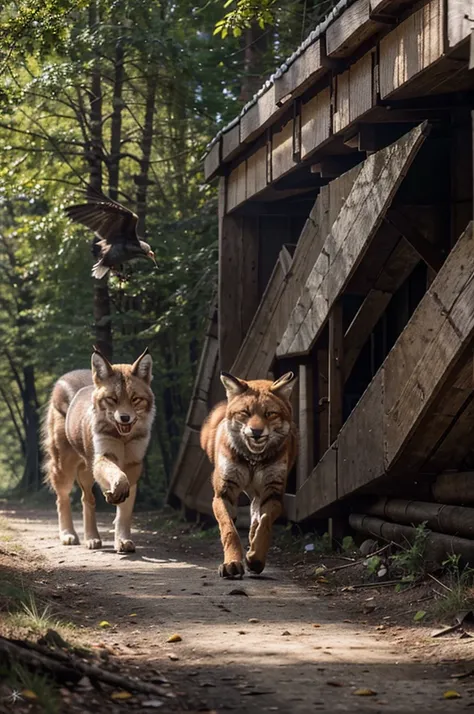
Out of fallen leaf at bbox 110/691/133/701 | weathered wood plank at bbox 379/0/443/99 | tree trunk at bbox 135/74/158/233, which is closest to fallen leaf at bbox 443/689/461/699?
fallen leaf at bbox 110/691/133/701

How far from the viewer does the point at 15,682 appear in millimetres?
4738

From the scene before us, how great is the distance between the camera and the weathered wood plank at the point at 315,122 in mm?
10000

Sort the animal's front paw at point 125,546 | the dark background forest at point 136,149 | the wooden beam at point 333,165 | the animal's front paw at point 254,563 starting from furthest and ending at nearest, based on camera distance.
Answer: the dark background forest at point 136,149
the animal's front paw at point 125,546
the wooden beam at point 333,165
the animal's front paw at point 254,563

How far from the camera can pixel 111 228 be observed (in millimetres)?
12539

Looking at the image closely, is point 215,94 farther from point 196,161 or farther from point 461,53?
point 461,53

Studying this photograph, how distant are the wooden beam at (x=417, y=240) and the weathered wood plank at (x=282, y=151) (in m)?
1.90

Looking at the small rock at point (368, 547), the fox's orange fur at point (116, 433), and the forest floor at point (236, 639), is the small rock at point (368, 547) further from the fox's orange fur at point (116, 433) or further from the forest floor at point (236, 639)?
the fox's orange fur at point (116, 433)

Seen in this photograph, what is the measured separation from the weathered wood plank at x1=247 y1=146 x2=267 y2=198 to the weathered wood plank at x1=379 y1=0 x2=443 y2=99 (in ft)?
12.1

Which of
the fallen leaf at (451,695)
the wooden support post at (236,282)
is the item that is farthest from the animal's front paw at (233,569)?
the wooden support post at (236,282)

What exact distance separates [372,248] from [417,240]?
92cm

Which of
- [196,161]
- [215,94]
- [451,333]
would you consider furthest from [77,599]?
[196,161]

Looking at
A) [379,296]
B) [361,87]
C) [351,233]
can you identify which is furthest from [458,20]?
[379,296]

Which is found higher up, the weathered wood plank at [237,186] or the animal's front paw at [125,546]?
the weathered wood plank at [237,186]

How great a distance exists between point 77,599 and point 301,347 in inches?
155
